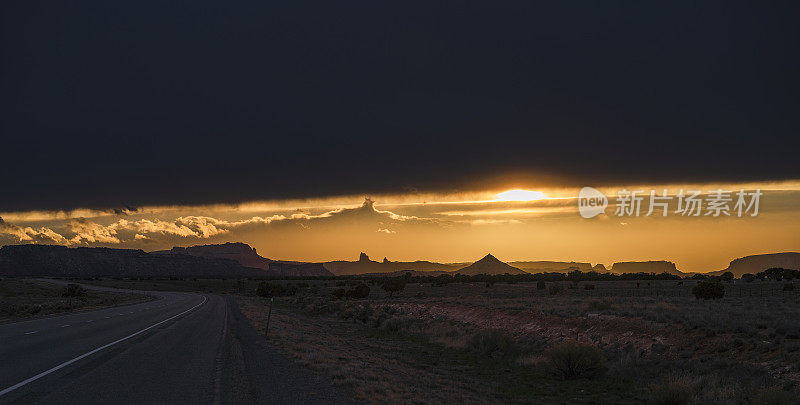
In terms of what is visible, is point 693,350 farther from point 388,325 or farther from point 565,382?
point 388,325

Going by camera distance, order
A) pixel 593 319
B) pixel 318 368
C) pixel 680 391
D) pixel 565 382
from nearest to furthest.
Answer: pixel 680 391
pixel 318 368
pixel 565 382
pixel 593 319

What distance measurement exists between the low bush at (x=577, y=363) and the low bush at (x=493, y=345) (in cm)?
529

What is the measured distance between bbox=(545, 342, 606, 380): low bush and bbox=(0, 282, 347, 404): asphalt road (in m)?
9.11

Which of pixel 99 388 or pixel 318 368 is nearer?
pixel 99 388

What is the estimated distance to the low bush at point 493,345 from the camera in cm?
2556

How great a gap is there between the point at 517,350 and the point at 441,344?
5744mm

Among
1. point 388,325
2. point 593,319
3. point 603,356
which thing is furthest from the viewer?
point 388,325

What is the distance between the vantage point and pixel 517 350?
25.3 m

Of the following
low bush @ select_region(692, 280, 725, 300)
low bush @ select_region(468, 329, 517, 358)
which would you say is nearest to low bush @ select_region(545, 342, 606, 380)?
low bush @ select_region(468, 329, 517, 358)

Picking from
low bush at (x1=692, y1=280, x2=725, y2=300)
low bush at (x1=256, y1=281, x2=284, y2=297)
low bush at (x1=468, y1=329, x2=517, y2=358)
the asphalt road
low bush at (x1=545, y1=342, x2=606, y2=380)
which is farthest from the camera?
low bush at (x1=256, y1=281, x2=284, y2=297)

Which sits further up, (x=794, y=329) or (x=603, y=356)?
(x=794, y=329)

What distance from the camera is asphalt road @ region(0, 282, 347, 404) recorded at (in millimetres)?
11141

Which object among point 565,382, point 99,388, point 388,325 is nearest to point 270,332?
point 388,325

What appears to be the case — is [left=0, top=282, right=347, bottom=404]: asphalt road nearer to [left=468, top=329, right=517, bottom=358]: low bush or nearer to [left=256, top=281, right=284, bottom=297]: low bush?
[left=468, top=329, right=517, bottom=358]: low bush
